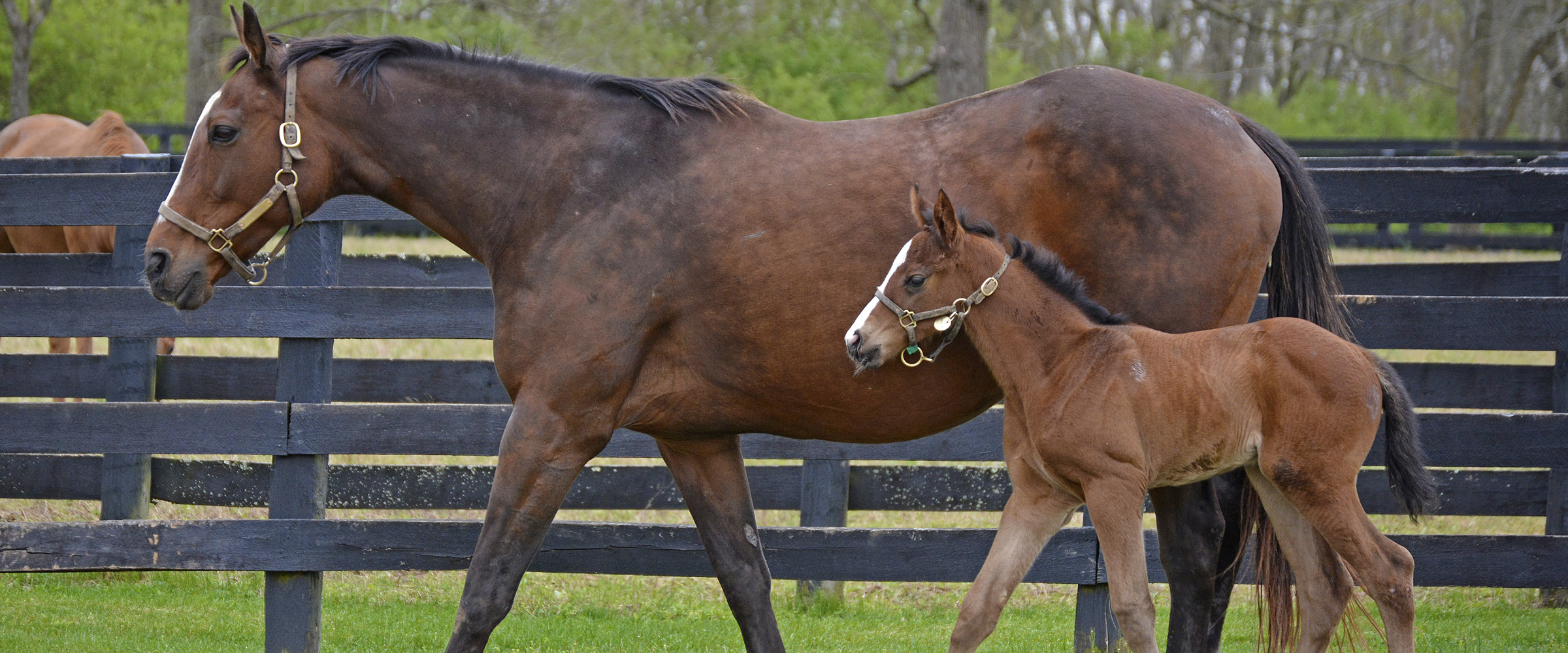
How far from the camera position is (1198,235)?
10.7 ft

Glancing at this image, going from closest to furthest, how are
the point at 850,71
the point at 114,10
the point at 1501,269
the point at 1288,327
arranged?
the point at 1288,327
the point at 1501,269
the point at 114,10
the point at 850,71

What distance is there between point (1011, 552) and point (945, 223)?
0.92m

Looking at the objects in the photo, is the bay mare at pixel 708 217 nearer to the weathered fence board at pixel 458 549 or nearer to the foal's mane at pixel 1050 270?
the foal's mane at pixel 1050 270

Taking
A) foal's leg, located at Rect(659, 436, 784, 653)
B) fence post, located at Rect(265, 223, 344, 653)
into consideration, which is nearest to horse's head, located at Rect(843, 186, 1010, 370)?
foal's leg, located at Rect(659, 436, 784, 653)

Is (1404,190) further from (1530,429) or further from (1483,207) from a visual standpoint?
(1530,429)

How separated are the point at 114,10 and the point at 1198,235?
2259 cm

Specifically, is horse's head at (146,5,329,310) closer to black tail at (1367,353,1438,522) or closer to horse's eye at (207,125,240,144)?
horse's eye at (207,125,240,144)

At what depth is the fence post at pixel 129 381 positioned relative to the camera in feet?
17.2

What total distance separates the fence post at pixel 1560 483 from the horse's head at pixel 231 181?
16.4 ft

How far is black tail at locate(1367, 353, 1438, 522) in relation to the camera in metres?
3.19

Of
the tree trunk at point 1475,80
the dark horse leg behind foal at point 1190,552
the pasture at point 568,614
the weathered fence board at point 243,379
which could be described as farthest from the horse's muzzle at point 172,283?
the tree trunk at point 1475,80

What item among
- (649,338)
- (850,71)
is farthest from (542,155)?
(850,71)

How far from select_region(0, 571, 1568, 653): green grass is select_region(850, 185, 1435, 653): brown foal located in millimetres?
1572

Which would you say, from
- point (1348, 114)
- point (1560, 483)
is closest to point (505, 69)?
point (1560, 483)
